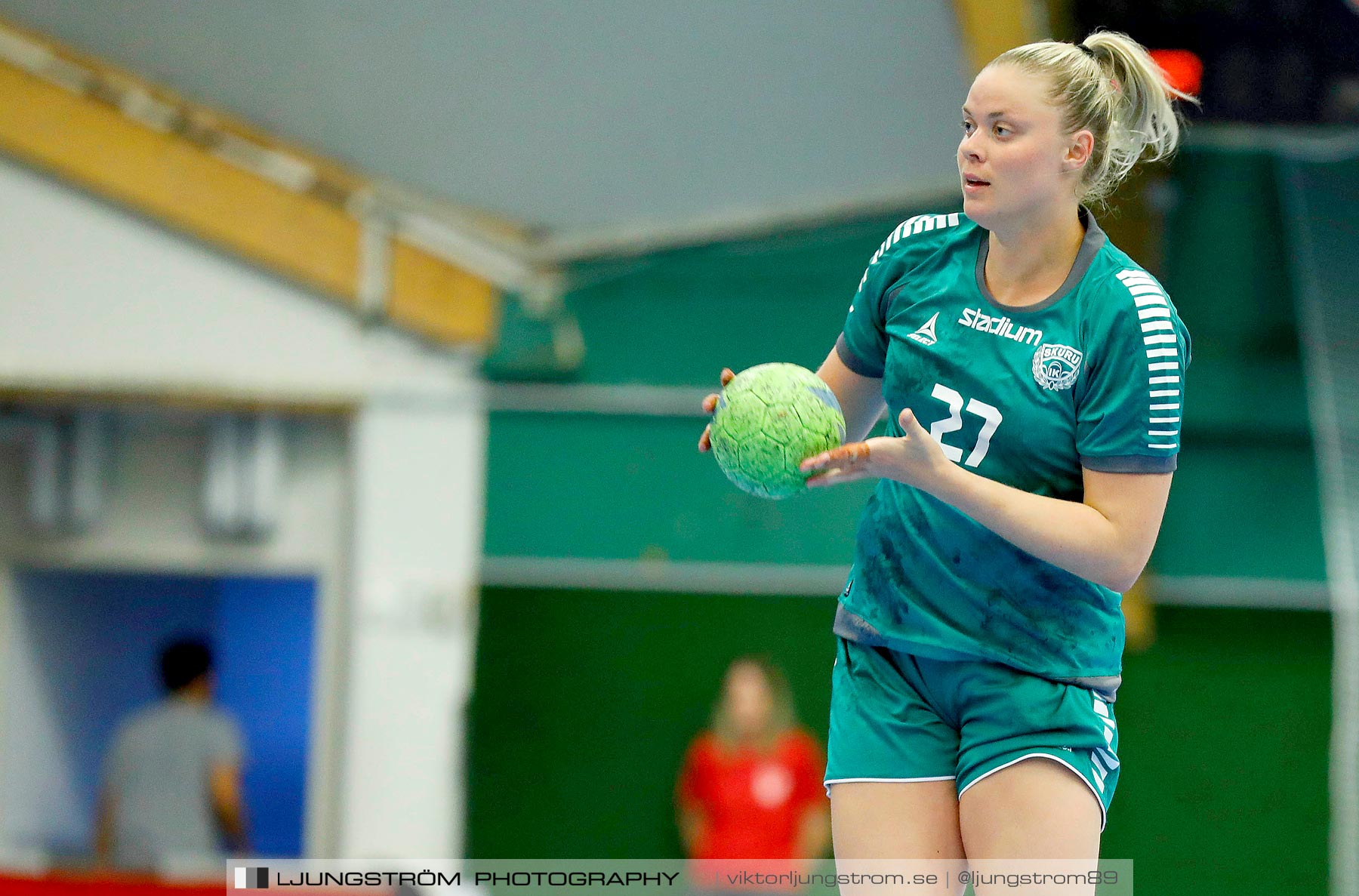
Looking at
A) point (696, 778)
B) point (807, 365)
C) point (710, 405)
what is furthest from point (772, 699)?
point (710, 405)

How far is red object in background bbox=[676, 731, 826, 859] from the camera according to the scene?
19.7 ft

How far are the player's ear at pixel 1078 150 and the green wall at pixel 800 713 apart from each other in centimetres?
497

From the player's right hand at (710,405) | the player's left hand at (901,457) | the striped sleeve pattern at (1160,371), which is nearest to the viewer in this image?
the player's left hand at (901,457)

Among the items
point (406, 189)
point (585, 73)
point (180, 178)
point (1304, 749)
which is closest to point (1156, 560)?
point (1304, 749)

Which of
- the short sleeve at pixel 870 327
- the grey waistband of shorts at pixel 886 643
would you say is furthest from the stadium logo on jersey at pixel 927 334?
the grey waistband of shorts at pixel 886 643

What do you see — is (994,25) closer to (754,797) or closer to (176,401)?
(754,797)

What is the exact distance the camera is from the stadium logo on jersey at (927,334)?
7.14 feet

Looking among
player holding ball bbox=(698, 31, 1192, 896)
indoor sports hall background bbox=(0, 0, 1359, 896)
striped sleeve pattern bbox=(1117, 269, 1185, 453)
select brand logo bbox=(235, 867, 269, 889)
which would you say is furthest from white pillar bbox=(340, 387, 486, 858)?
striped sleeve pattern bbox=(1117, 269, 1185, 453)

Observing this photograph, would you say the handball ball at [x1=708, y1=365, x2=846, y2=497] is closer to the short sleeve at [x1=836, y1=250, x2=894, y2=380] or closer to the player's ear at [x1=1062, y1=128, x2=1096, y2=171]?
the short sleeve at [x1=836, y1=250, x2=894, y2=380]

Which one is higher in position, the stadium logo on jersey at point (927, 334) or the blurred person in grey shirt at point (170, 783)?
the stadium logo on jersey at point (927, 334)

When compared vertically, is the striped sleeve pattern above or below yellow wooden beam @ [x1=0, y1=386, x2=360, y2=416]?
below

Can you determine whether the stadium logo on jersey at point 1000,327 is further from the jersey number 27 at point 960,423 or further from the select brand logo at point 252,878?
the select brand logo at point 252,878

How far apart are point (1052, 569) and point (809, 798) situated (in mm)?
4155

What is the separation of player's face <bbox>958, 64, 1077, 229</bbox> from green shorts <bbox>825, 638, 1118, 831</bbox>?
70 centimetres
